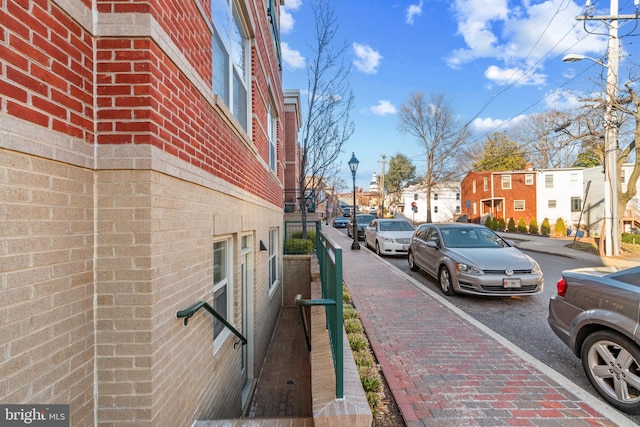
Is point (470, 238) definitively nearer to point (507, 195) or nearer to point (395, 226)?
point (395, 226)

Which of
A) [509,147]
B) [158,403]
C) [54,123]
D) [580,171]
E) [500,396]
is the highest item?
[509,147]

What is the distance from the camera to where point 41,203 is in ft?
4.92

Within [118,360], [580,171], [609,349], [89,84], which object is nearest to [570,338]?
[609,349]

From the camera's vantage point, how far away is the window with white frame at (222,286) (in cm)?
341

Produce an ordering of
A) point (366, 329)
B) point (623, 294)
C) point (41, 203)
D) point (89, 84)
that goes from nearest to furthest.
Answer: point (41, 203), point (89, 84), point (623, 294), point (366, 329)

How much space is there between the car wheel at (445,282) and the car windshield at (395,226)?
6269 millimetres

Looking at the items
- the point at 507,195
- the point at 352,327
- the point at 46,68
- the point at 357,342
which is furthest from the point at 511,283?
the point at 507,195

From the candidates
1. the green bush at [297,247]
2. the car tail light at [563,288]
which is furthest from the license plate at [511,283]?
the green bush at [297,247]

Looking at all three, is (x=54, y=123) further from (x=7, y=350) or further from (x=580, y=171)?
(x=580, y=171)

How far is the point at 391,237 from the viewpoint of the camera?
12.4m

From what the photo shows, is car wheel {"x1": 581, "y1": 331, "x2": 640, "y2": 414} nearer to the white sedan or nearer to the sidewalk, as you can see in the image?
the sidewalk

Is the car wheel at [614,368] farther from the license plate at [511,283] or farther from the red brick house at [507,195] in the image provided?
the red brick house at [507,195]

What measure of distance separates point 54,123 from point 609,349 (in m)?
4.69

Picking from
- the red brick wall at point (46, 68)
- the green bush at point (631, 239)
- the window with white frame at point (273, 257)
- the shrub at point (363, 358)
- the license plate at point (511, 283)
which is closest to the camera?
the red brick wall at point (46, 68)
